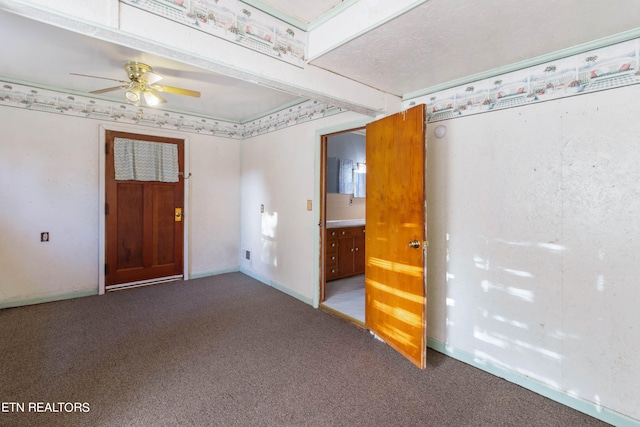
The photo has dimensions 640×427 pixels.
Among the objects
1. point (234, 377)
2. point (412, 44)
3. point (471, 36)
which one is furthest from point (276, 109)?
point (234, 377)

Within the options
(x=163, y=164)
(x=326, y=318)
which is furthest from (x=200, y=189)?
(x=326, y=318)

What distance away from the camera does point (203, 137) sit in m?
4.65

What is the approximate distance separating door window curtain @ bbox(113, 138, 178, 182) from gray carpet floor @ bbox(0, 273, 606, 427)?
1.80m

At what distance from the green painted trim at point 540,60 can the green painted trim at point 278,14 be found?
3.95 feet

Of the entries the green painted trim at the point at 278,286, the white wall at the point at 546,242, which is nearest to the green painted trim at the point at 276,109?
the white wall at the point at 546,242

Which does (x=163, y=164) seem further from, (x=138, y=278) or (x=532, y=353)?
(x=532, y=353)

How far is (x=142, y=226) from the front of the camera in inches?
165

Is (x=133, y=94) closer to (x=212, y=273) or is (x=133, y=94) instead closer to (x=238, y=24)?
(x=238, y=24)

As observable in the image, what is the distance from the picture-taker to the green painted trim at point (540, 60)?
172 centimetres

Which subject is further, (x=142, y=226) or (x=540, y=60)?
(x=142, y=226)

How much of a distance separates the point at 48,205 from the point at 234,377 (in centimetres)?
322

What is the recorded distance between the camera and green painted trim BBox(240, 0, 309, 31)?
1.83 meters

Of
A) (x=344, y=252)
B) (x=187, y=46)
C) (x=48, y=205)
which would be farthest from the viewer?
(x=344, y=252)

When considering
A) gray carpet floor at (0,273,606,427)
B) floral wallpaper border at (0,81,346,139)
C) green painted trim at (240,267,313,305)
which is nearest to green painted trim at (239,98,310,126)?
floral wallpaper border at (0,81,346,139)
